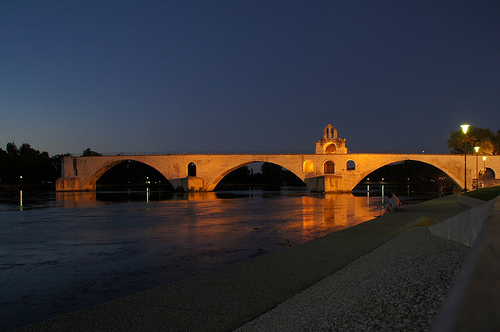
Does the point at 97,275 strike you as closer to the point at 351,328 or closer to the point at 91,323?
the point at 91,323

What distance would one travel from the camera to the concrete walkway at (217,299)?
14.1 ft

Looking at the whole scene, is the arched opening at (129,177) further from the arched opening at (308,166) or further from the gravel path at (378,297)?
the gravel path at (378,297)

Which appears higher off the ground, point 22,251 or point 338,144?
point 338,144

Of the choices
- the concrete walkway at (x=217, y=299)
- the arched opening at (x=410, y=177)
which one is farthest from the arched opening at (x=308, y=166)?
the concrete walkway at (x=217, y=299)

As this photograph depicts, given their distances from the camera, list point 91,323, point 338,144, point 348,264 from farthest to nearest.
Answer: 1. point 338,144
2. point 348,264
3. point 91,323

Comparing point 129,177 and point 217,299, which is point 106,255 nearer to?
point 217,299

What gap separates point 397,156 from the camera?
5834 cm

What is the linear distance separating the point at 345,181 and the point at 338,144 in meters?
6.50

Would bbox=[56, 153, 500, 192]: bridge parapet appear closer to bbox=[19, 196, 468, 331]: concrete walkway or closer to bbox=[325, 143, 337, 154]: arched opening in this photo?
bbox=[325, 143, 337, 154]: arched opening

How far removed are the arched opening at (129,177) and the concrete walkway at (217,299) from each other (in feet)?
283

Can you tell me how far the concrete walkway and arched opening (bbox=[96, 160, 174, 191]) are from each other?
86263 millimetres

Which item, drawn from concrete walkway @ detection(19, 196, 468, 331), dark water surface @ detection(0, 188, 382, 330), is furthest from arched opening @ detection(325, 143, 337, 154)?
concrete walkway @ detection(19, 196, 468, 331)

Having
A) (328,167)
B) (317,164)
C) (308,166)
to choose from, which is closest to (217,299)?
(317,164)

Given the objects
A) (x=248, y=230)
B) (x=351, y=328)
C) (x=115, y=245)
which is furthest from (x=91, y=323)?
(x=248, y=230)
